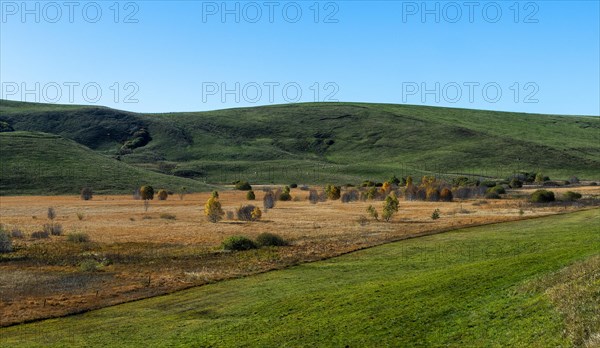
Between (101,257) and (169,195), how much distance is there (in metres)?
85.5

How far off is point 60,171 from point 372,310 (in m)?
131

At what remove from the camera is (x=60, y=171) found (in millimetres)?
138500

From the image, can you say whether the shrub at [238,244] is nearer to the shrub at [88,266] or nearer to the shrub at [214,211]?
the shrub at [88,266]

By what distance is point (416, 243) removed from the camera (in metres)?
44.7

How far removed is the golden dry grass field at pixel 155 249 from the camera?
31.3 meters

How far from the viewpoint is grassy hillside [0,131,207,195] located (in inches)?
5005

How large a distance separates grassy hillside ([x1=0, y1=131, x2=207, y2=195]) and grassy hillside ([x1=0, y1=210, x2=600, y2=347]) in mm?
104464

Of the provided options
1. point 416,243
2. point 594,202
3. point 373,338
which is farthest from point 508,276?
point 594,202

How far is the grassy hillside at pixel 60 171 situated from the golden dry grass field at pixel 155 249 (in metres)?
47.6

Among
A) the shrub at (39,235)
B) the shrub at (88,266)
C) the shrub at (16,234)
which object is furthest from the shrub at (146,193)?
the shrub at (88,266)

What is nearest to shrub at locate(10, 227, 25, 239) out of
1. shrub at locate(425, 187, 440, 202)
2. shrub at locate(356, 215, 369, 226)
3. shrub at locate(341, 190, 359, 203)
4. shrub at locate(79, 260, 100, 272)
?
shrub at locate(79, 260, 100, 272)

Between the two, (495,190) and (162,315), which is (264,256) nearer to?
(162,315)

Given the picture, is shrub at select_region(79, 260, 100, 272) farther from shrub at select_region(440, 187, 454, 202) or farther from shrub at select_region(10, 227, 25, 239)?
shrub at select_region(440, 187, 454, 202)

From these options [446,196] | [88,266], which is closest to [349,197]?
[446,196]
